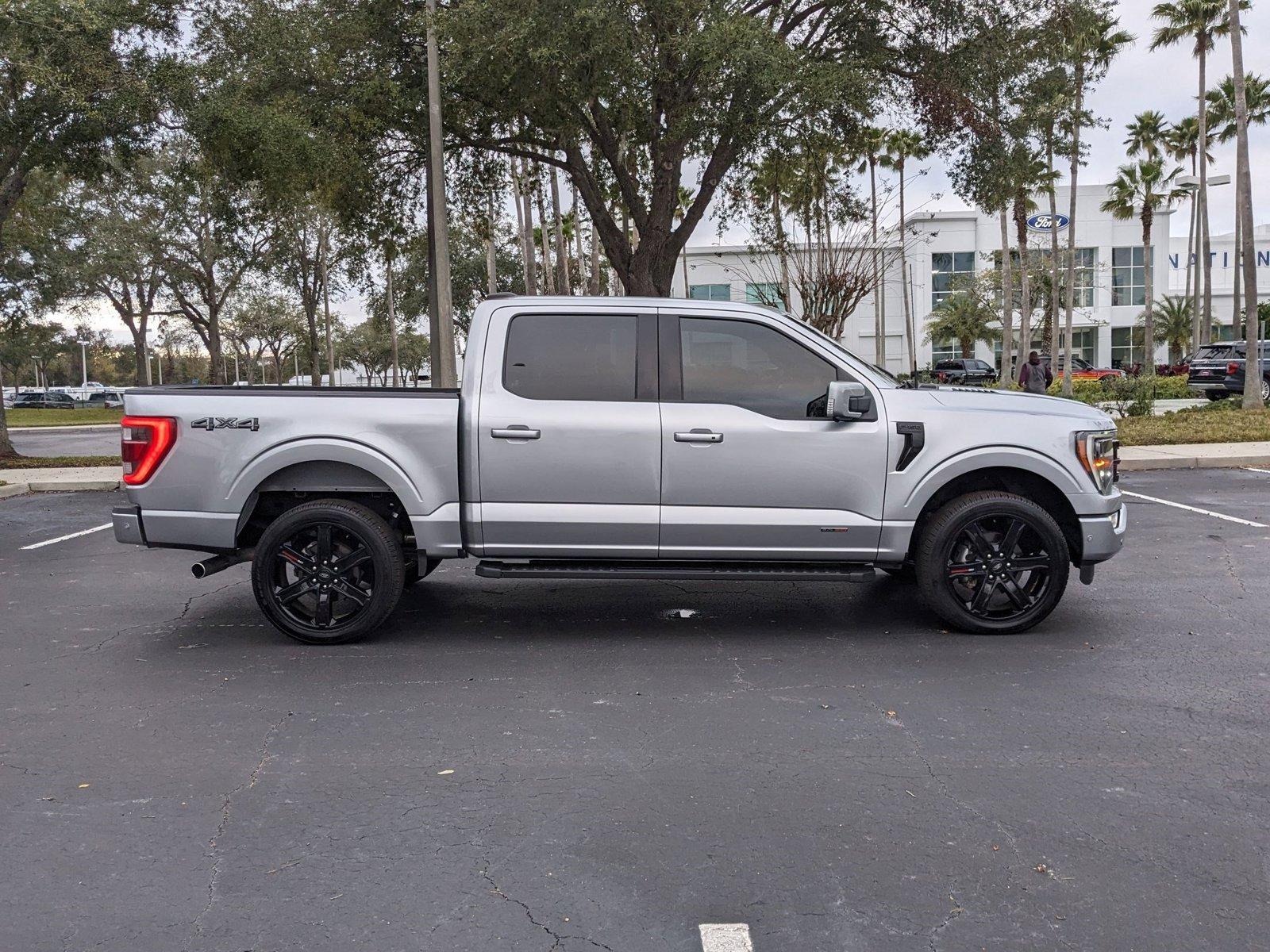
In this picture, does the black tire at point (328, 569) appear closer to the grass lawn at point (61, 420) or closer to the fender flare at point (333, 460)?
the fender flare at point (333, 460)

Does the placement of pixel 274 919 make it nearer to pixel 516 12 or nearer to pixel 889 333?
pixel 516 12

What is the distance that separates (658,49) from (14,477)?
1181 cm

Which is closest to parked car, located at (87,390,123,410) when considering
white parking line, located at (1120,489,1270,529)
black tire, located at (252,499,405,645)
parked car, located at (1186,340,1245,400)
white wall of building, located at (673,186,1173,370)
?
white wall of building, located at (673,186,1173,370)

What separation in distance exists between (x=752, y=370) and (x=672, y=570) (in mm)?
1290

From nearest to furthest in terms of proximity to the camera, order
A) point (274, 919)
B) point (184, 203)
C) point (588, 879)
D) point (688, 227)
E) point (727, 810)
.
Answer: point (274, 919)
point (588, 879)
point (727, 810)
point (688, 227)
point (184, 203)

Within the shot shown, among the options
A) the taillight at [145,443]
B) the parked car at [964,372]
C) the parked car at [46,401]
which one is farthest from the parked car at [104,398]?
the taillight at [145,443]

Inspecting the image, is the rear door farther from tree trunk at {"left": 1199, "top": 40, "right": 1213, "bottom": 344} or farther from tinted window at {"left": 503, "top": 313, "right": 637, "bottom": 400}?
tree trunk at {"left": 1199, "top": 40, "right": 1213, "bottom": 344}

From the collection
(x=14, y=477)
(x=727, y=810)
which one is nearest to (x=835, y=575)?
(x=727, y=810)

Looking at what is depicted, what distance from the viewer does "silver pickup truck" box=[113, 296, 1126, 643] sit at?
252 inches

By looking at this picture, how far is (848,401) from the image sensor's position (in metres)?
6.28

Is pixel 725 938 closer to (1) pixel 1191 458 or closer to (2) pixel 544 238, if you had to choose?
(1) pixel 1191 458

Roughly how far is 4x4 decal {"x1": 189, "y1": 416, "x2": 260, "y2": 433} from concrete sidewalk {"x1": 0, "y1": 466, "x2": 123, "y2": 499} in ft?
33.3

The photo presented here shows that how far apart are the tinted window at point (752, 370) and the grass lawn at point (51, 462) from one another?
1500 cm

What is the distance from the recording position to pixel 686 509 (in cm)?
643
